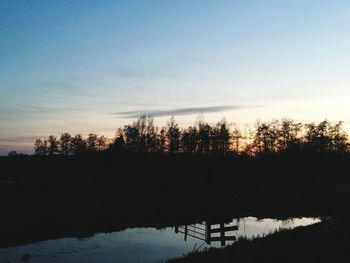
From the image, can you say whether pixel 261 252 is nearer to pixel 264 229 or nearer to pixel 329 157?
pixel 264 229

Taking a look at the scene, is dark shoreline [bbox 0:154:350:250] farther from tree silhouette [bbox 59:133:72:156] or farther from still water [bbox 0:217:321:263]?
tree silhouette [bbox 59:133:72:156]

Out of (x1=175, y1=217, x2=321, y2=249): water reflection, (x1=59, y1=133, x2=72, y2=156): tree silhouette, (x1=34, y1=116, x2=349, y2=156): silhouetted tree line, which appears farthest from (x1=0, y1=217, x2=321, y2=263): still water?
(x1=59, y1=133, x2=72, y2=156): tree silhouette

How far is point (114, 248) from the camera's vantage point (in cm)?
2011

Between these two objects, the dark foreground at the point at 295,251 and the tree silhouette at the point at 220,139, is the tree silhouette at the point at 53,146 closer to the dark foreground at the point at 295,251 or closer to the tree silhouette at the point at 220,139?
the tree silhouette at the point at 220,139

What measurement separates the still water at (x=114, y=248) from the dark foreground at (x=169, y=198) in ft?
5.78

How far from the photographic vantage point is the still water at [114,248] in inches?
701

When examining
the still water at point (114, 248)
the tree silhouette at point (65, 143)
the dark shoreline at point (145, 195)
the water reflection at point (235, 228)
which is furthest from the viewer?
the tree silhouette at point (65, 143)

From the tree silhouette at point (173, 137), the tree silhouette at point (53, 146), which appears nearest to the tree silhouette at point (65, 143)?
the tree silhouette at point (53, 146)

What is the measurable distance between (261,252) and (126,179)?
103ft

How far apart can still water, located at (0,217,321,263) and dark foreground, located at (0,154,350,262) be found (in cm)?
176

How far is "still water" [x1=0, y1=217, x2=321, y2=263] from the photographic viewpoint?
1781 centimetres

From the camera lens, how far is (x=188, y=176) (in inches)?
2008

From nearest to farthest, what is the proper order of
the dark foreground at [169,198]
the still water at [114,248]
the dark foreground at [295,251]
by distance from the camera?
the dark foreground at [295,251] → the dark foreground at [169,198] → the still water at [114,248]

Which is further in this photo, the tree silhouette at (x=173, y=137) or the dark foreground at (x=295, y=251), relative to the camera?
the tree silhouette at (x=173, y=137)
